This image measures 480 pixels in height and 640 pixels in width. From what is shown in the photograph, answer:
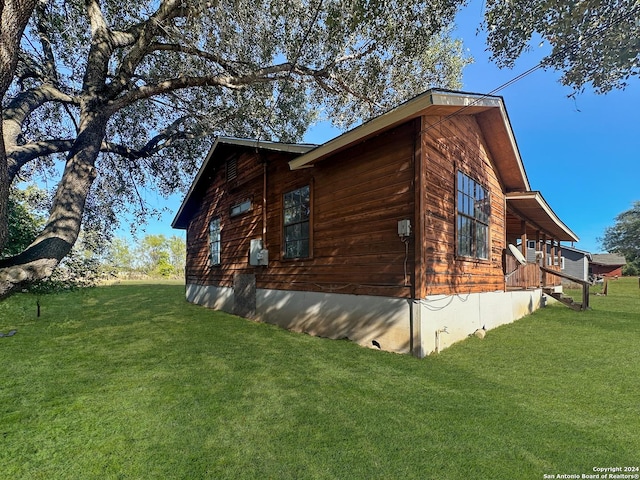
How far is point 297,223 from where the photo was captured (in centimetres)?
758

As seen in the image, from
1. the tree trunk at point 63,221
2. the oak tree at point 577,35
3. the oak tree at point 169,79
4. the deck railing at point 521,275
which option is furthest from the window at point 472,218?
the tree trunk at point 63,221

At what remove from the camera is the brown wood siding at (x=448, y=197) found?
5461 millimetres

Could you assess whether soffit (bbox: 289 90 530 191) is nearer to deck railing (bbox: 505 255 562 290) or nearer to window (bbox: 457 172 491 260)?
window (bbox: 457 172 491 260)

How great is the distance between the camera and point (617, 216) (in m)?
52.8

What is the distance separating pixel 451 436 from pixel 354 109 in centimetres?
1113

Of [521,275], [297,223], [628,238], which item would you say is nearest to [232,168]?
[297,223]

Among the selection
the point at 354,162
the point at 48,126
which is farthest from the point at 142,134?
the point at 354,162

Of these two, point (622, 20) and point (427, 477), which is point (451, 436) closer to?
point (427, 477)

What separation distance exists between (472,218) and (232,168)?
737 centimetres

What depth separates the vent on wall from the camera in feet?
33.7

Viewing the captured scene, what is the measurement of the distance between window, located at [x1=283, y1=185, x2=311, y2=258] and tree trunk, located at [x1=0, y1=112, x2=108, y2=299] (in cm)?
402

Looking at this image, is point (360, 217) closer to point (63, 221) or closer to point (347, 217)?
point (347, 217)

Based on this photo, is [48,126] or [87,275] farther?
[48,126]

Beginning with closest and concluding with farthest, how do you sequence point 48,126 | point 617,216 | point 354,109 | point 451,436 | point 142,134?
point 451,436 → point 48,126 → point 142,134 → point 354,109 → point 617,216
